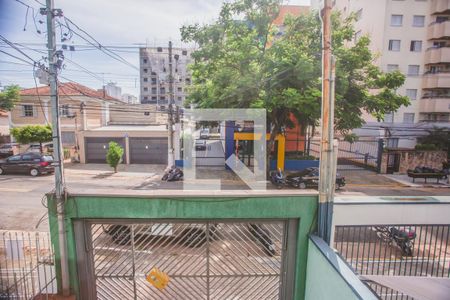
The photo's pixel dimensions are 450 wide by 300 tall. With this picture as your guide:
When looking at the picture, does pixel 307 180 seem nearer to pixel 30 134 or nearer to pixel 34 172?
pixel 34 172

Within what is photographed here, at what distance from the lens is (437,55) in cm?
2191

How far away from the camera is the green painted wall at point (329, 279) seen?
290 cm

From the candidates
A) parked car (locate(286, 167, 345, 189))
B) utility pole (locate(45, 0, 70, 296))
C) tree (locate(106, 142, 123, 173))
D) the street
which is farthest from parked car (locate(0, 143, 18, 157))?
parked car (locate(286, 167, 345, 189))

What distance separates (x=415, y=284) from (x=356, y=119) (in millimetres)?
11020

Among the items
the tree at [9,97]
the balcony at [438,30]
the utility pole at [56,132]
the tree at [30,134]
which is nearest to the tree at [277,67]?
the utility pole at [56,132]

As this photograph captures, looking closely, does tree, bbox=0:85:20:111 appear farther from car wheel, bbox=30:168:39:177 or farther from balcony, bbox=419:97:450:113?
balcony, bbox=419:97:450:113

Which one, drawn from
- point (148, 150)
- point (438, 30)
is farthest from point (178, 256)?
point (438, 30)

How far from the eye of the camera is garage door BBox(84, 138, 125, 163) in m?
20.3

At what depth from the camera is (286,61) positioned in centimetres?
1173

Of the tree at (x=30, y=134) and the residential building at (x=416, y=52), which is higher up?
the residential building at (x=416, y=52)

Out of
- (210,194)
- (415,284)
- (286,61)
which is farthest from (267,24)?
(415,284)

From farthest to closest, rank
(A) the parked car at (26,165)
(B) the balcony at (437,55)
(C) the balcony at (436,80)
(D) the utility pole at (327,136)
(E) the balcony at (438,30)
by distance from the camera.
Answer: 1. (C) the balcony at (436,80)
2. (B) the balcony at (437,55)
3. (E) the balcony at (438,30)
4. (A) the parked car at (26,165)
5. (D) the utility pole at (327,136)

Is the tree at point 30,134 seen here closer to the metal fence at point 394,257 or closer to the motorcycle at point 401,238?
the metal fence at point 394,257

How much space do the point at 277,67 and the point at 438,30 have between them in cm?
1910
